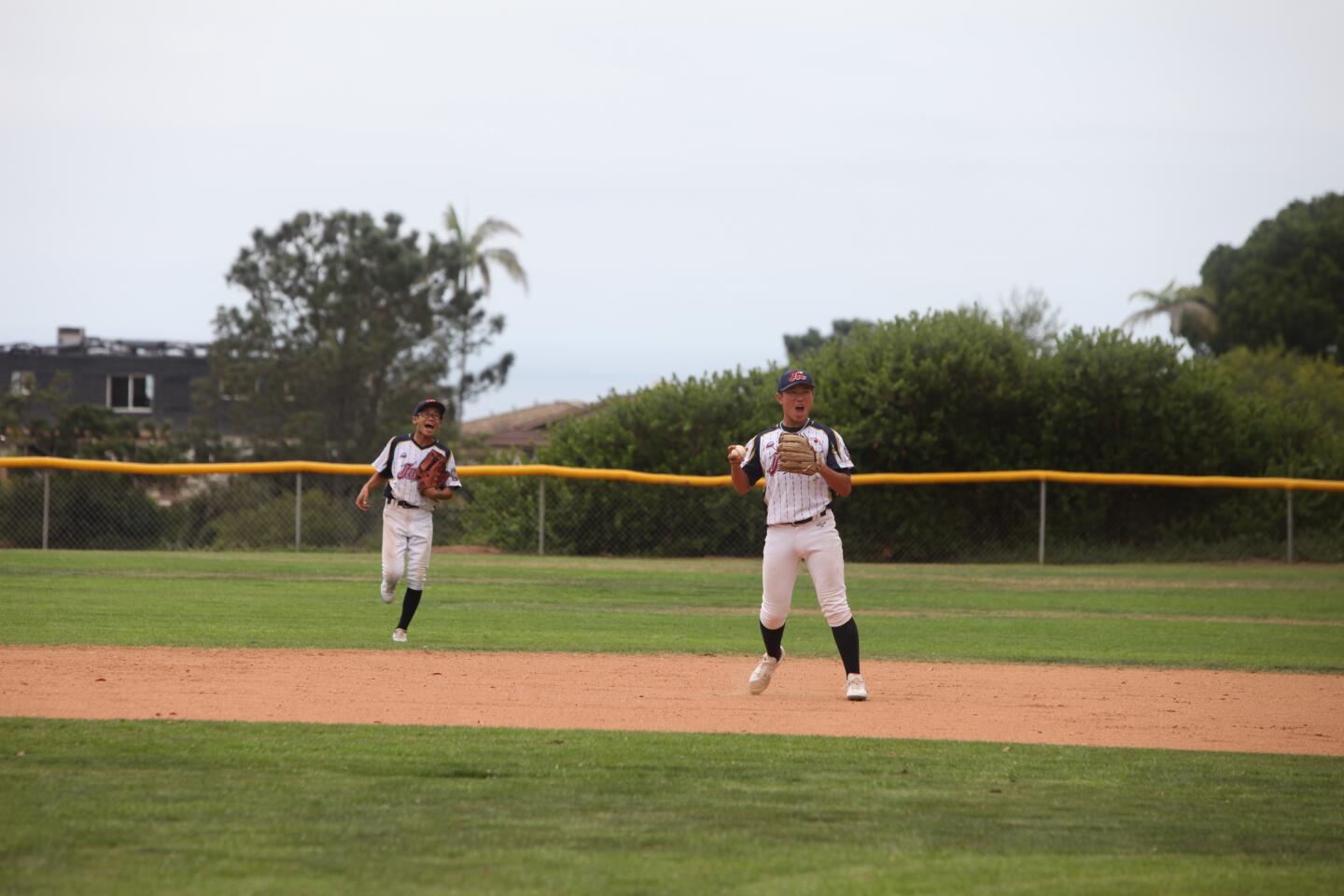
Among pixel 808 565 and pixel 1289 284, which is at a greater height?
pixel 1289 284

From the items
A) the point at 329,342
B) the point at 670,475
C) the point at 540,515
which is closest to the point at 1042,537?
the point at 670,475

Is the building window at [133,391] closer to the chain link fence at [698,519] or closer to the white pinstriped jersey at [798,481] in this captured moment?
the chain link fence at [698,519]

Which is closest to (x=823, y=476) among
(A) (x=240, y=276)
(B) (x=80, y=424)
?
(B) (x=80, y=424)

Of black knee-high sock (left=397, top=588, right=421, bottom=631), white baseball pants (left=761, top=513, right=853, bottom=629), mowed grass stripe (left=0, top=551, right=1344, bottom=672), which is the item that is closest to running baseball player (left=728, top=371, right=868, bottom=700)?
white baseball pants (left=761, top=513, right=853, bottom=629)

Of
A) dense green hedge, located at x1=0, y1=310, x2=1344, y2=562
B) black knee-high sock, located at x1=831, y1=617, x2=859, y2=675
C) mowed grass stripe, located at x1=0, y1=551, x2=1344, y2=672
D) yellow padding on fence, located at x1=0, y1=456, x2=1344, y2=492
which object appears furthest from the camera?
dense green hedge, located at x1=0, y1=310, x2=1344, y2=562

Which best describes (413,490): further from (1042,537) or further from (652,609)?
(1042,537)

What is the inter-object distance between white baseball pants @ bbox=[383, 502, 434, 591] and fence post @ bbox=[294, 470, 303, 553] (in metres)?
11.4

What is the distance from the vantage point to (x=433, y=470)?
1162 cm

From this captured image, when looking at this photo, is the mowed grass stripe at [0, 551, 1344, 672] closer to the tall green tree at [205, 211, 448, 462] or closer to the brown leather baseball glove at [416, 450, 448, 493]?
the brown leather baseball glove at [416, 450, 448, 493]

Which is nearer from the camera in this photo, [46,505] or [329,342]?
[46,505]

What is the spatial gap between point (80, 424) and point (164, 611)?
24097 mm

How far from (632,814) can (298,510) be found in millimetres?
18441

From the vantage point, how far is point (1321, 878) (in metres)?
4.82

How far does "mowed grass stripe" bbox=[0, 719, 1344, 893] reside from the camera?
4.61 meters
